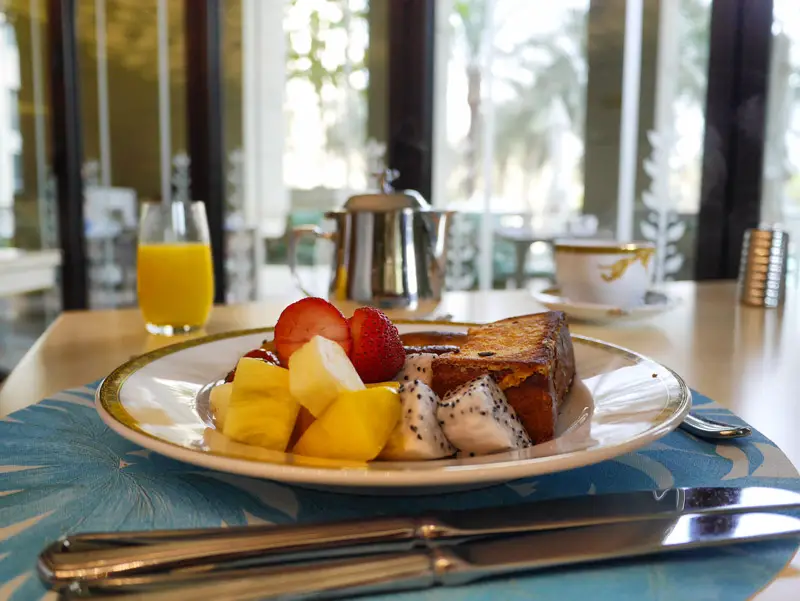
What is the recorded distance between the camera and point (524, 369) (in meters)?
0.62

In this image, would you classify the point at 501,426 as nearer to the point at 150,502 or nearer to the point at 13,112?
the point at 150,502

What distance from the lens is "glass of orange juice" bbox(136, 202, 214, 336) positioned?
125cm

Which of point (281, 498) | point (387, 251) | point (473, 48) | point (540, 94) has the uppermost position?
point (473, 48)

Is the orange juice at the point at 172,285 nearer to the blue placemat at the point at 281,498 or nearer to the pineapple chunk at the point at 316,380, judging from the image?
the blue placemat at the point at 281,498

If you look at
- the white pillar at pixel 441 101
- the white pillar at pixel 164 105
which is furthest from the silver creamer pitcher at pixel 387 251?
the white pillar at pixel 164 105

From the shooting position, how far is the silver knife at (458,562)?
39cm

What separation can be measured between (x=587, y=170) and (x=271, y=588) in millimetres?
3168

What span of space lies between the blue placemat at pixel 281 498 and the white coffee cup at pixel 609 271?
715mm

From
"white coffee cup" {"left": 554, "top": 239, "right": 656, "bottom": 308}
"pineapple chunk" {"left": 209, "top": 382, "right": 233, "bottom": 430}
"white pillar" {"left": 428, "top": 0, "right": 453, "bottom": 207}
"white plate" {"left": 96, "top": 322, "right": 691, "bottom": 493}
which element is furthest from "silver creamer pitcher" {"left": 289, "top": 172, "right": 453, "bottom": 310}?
"white pillar" {"left": 428, "top": 0, "right": 453, "bottom": 207}

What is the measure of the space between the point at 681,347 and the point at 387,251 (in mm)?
548

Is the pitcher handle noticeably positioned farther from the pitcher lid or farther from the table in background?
the table in background

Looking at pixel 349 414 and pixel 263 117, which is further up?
pixel 263 117

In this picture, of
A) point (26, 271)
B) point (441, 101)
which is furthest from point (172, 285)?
point (441, 101)

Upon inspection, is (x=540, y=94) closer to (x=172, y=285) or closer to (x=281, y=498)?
(x=172, y=285)
